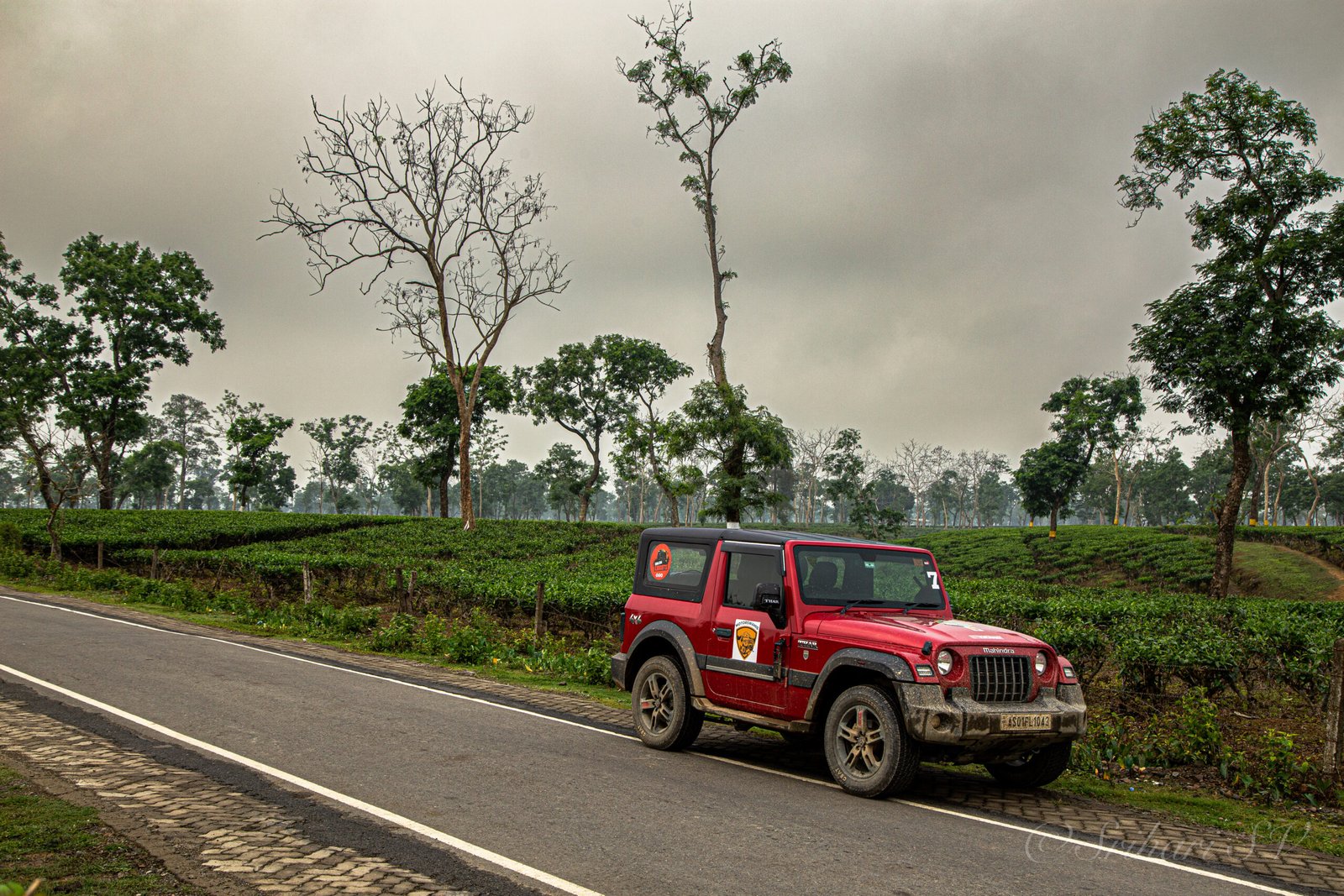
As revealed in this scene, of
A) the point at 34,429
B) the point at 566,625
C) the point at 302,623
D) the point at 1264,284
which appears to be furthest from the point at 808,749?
the point at 34,429

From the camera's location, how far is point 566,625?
17766mm

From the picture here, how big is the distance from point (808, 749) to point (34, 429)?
42132 millimetres

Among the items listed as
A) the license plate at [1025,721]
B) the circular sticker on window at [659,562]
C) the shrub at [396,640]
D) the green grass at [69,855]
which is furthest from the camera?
the shrub at [396,640]

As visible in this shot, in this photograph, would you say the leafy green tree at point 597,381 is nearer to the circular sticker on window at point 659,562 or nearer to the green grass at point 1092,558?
the green grass at point 1092,558

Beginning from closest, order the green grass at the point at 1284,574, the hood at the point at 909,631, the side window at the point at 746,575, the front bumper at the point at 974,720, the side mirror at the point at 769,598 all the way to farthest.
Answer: the front bumper at the point at 974,720 < the hood at the point at 909,631 < the side mirror at the point at 769,598 < the side window at the point at 746,575 < the green grass at the point at 1284,574

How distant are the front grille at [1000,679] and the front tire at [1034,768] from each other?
0.66 m

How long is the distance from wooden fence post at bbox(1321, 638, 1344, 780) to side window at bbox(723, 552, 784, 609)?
15.6 ft

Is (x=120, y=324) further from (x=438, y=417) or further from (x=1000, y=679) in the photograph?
(x=1000, y=679)

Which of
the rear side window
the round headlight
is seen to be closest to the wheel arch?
the round headlight

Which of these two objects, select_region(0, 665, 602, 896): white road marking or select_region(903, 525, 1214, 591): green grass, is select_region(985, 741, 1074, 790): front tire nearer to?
select_region(0, 665, 602, 896): white road marking

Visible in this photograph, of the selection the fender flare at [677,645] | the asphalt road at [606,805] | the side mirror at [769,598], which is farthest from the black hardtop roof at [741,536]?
the asphalt road at [606,805]

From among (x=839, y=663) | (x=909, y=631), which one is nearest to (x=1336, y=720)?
(x=909, y=631)

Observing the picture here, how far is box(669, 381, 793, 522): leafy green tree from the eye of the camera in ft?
113

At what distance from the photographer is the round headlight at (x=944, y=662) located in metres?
6.75
